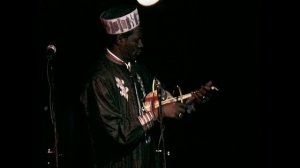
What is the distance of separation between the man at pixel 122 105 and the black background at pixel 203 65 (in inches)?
26.9

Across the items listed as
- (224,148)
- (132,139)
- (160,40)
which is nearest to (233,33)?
(160,40)

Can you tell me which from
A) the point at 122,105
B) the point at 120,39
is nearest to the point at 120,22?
the point at 120,39

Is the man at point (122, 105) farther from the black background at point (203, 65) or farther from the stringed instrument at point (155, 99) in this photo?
the black background at point (203, 65)

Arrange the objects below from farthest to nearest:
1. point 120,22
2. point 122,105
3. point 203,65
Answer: point 203,65 < point 120,22 < point 122,105

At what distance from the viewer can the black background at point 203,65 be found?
6.62 metres

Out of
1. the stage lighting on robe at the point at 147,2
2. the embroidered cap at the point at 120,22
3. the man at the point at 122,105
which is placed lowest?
the man at the point at 122,105

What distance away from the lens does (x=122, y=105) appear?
590 centimetres

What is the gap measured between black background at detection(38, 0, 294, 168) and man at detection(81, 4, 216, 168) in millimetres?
683

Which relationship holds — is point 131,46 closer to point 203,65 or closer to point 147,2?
point 147,2

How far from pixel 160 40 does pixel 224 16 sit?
2.77 ft

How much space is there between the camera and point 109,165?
580cm

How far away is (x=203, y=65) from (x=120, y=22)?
4.67 ft

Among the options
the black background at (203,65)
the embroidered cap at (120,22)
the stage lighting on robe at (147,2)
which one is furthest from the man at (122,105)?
the black background at (203,65)

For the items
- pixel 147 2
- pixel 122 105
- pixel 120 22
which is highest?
pixel 147 2
